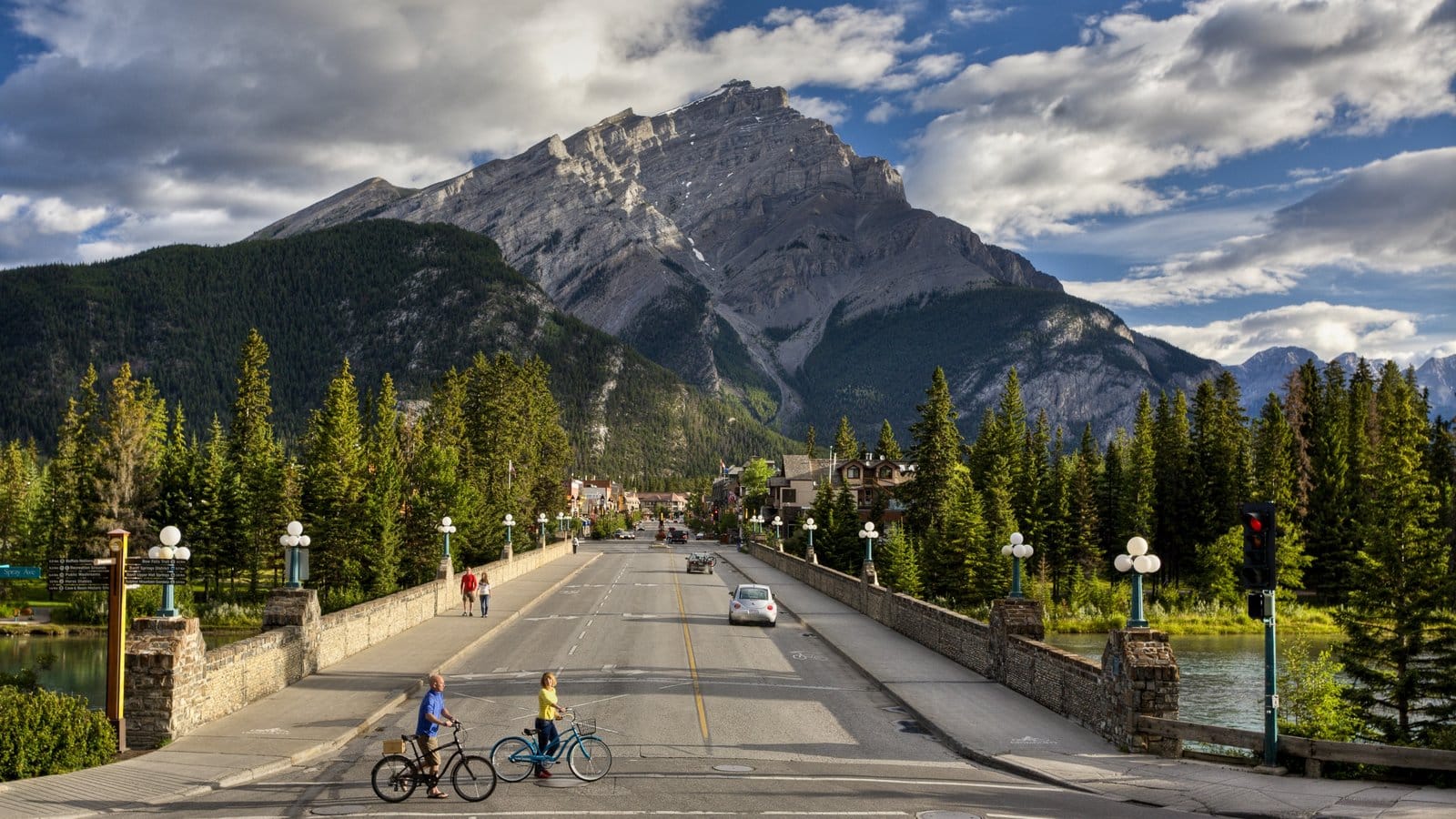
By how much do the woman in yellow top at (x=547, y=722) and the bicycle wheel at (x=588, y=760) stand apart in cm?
33

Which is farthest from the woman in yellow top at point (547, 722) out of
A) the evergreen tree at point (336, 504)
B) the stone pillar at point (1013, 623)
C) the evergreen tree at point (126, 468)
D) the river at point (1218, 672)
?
the evergreen tree at point (126, 468)

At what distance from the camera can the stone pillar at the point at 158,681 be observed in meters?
18.8

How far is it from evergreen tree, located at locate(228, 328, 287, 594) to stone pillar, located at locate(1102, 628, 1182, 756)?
7133 cm

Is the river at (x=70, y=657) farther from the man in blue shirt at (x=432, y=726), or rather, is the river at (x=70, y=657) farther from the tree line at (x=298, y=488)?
the man in blue shirt at (x=432, y=726)

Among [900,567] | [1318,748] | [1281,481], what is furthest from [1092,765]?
[1281,481]

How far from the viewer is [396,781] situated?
1505cm

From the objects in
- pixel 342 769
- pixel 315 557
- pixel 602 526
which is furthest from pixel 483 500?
pixel 602 526

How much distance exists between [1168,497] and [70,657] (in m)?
80.6

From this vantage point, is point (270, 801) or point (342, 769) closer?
point (270, 801)

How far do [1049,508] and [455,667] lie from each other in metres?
71.8

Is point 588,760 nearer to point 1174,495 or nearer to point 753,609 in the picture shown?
point 753,609

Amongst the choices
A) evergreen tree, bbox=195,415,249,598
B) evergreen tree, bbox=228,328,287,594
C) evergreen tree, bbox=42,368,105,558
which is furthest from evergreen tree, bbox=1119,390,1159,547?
evergreen tree, bbox=42,368,105,558

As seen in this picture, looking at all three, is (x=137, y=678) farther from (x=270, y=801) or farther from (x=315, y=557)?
(x=315, y=557)

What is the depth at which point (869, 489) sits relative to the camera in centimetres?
12950
